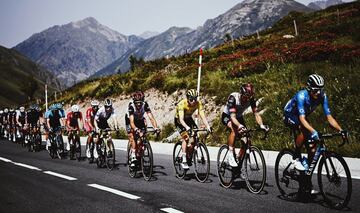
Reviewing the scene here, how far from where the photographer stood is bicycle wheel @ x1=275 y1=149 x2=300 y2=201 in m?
6.84

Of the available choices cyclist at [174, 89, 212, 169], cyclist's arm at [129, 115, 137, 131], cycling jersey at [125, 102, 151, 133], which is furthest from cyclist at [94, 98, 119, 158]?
cyclist at [174, 89, 212, 169]

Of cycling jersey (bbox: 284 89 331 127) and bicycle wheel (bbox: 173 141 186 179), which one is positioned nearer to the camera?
cycling jersey (bbox: 284 89 331 127)

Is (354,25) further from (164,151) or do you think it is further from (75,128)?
(75,128)

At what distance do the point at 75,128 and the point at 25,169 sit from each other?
3.05m

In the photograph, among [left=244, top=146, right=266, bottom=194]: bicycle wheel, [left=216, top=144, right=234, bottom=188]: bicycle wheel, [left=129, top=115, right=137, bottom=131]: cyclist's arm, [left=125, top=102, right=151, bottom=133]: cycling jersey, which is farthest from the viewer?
[left=125, top=102, right=151, bottom=133]: cycling jersey

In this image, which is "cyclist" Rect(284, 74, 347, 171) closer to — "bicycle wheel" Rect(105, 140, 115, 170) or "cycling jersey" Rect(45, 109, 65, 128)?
"bicycle wheel" Rect(105, 140, 115, 170)

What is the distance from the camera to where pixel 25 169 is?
11.9 meters

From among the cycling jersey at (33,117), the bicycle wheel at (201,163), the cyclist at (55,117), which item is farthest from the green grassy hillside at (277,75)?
the cycling jersey at (33,117)

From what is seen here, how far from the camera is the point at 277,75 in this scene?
18422 millimetres

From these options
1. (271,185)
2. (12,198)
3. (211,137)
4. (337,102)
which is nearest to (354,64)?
(337,102)

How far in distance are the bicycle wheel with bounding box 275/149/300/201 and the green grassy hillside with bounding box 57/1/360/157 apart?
3.74 meters

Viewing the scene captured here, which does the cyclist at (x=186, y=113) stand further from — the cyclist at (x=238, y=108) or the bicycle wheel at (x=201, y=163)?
the cyclist at (x=238, y=108)

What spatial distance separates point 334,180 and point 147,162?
470cm

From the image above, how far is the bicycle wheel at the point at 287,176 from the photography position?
684 cm
